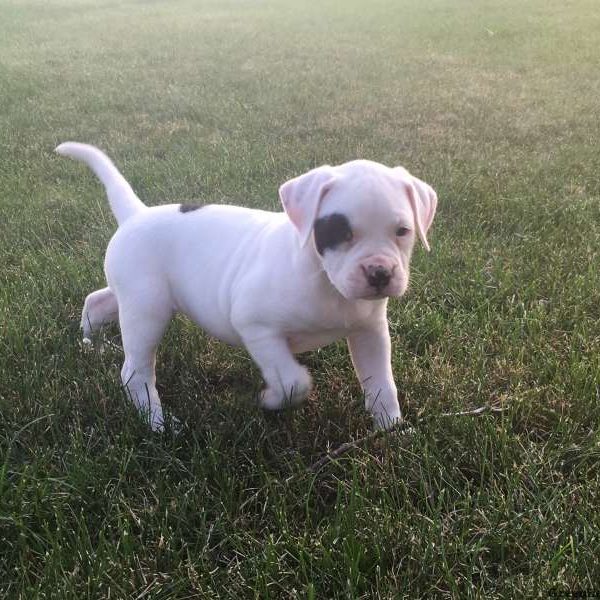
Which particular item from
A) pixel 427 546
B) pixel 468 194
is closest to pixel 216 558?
pixel 427 546

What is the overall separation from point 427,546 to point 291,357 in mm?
887

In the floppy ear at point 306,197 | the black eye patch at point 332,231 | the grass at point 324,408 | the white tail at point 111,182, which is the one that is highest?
the floppy ear at point 306,197

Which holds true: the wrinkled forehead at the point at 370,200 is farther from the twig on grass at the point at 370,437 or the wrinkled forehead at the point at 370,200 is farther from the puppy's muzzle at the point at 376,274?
the twig on grass at the point at 370,437

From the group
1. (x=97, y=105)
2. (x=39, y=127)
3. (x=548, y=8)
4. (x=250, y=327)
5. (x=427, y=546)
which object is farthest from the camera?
(x=548, y=8)

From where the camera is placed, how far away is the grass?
80.7 inches

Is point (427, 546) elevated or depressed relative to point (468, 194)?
elevated

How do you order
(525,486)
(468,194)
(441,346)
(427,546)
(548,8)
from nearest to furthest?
(427,546), (525,486), (441,346), (468,194), (548,8)

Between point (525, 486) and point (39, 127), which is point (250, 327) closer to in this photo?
point (525, 486)

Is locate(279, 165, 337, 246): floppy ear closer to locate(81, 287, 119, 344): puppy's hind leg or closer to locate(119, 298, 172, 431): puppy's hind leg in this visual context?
locate(119, 298, 172, 431): puppy's hind leg

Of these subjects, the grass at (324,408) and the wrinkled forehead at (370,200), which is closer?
the grass at (324,408)

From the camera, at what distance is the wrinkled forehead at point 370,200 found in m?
2.28

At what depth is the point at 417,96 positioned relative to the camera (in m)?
8.69

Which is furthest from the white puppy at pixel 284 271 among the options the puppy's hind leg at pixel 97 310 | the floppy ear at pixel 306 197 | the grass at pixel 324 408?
the puppy's hind leg at pixel 97 310

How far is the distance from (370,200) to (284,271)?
0.46m
